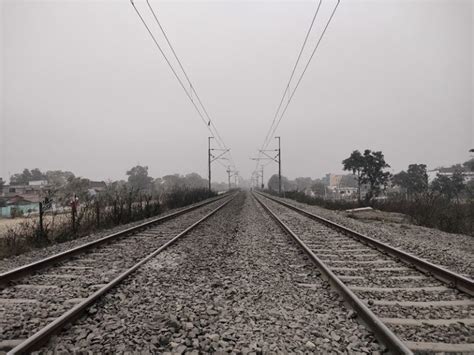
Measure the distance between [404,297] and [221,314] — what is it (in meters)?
2.40

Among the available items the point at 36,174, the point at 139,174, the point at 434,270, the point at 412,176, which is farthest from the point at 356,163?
the point at 36,174

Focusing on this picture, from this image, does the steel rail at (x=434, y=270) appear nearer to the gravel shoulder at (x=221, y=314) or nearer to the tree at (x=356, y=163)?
the gravel shoulder at (x=221, y=314)

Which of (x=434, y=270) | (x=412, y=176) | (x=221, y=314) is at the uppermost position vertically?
(x=412, y=176)

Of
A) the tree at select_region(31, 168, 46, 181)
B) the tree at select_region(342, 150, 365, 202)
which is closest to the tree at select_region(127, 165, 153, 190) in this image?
the tree at select_region(31, 168, 46, 181)

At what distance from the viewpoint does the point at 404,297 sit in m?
3.88

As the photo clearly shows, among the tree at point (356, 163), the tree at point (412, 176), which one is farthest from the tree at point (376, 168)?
the tree at point (412, 176)

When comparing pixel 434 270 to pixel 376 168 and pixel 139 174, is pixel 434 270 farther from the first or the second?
pixel 139 174

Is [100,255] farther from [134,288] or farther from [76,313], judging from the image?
[76,313]

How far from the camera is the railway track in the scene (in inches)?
110

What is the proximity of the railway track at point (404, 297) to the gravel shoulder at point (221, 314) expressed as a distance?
8.7 inches

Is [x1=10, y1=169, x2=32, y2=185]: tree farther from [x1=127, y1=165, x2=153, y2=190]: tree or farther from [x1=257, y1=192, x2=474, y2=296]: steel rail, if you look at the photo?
[x1=257, y1=192, x2=474, y2=296]: steel rail

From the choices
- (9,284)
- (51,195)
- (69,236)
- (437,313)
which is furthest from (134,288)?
(51,195)

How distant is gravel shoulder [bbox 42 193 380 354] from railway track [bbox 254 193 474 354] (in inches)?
8.7

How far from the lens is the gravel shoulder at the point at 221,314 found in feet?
9.12
